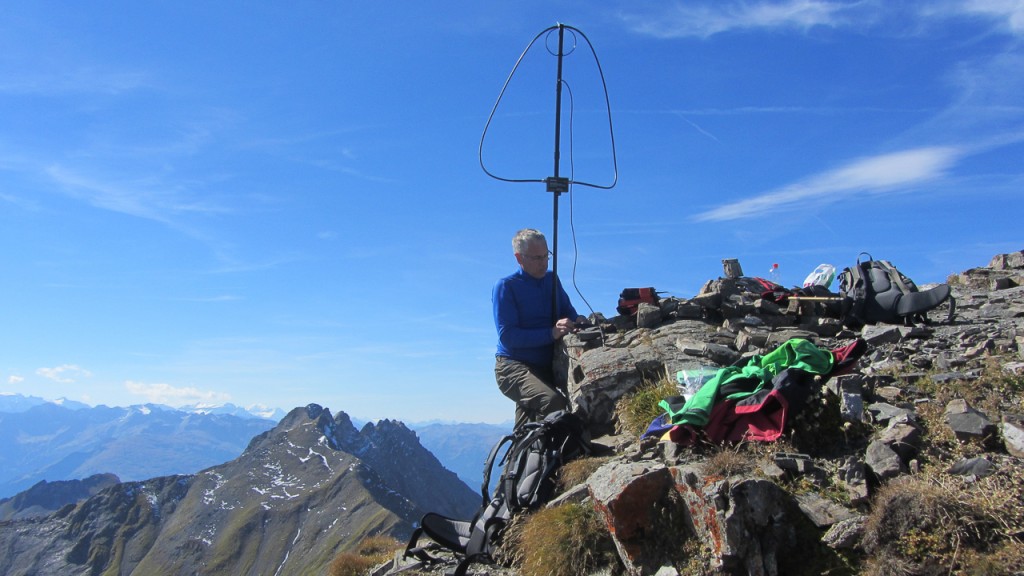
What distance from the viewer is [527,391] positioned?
1051cm

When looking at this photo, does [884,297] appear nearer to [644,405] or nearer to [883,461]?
[644,405]

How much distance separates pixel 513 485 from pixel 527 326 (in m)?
3.61

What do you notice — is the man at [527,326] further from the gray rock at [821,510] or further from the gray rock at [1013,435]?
the gray rock at [1013,435]

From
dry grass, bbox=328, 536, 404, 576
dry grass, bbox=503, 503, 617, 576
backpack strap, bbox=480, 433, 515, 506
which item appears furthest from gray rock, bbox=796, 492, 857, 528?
dry grass, bbox=328, 536, 404, 576

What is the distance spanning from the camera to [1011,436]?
5.89m

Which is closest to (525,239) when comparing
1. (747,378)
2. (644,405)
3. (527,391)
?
(527,391)

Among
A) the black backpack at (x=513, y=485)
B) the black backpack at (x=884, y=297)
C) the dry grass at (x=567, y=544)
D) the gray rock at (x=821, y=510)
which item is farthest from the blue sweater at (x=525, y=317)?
the gray rock at (x=821, y=510)

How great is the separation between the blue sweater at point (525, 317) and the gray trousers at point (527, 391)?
0.24m

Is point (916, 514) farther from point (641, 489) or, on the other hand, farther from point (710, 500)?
point (641, 489)

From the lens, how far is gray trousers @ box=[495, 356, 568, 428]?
10.2m

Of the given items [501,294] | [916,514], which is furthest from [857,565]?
[501,294]

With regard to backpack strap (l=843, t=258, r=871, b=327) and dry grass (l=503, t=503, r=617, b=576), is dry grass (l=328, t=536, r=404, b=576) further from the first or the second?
backpack strap (l=843, t=258, r=871, b=327)

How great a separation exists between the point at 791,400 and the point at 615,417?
3.28m

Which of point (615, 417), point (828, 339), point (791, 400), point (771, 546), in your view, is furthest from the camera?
point (828, 339)
